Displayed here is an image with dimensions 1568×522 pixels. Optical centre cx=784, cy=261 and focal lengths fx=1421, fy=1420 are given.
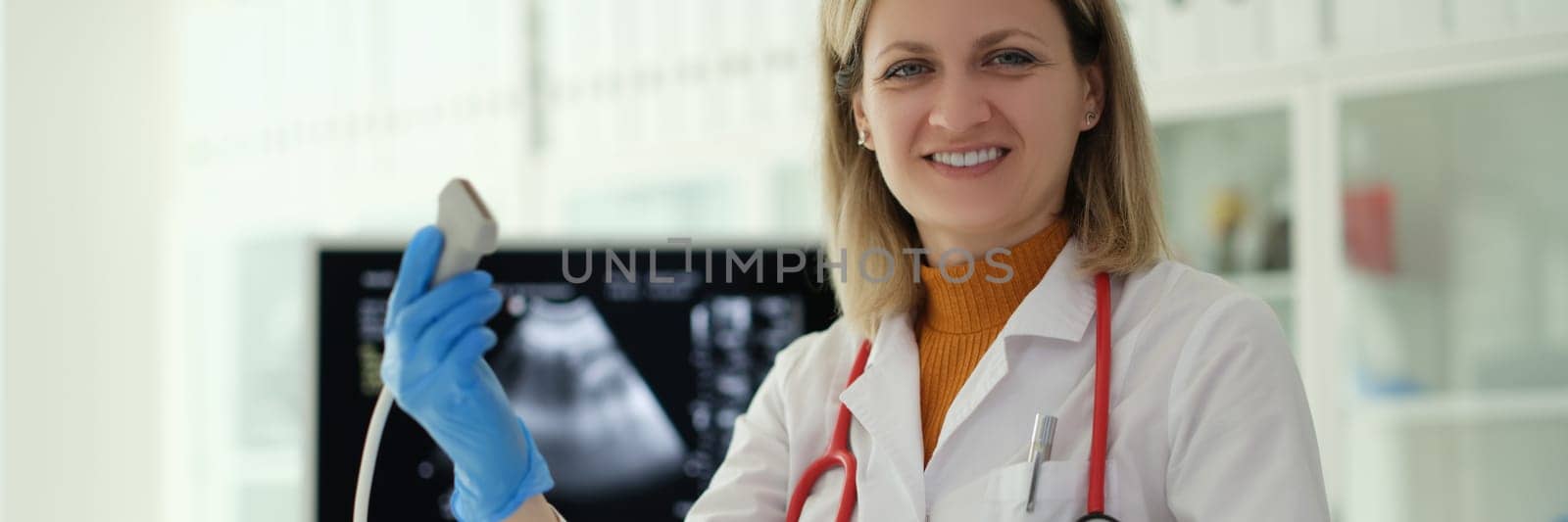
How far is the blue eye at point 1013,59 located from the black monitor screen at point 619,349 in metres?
1.26

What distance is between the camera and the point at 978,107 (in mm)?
1281

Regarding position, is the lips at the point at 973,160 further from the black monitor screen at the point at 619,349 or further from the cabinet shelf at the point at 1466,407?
the cabinet shelf at the point at 1466,407

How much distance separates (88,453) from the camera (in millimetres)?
4539

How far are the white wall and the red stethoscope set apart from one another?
371 centimetres

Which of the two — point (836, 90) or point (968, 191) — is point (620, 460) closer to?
point (836, 90)

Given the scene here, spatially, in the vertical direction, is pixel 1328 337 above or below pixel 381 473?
above

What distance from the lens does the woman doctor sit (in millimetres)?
1138

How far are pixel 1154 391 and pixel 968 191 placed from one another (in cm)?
25

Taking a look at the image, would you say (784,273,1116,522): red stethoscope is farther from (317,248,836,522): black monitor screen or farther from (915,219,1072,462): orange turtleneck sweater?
(317,248,836,522): black monitor screen

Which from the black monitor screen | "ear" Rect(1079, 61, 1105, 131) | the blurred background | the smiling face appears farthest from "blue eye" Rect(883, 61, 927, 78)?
the blurred background

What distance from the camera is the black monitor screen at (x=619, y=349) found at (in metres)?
2.47

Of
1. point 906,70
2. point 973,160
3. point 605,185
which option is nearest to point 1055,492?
point 973,160

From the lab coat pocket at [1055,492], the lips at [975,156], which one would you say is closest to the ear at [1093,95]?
the lips at [975,156]

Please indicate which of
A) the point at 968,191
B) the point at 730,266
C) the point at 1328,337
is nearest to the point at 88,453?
the point at 730,266
